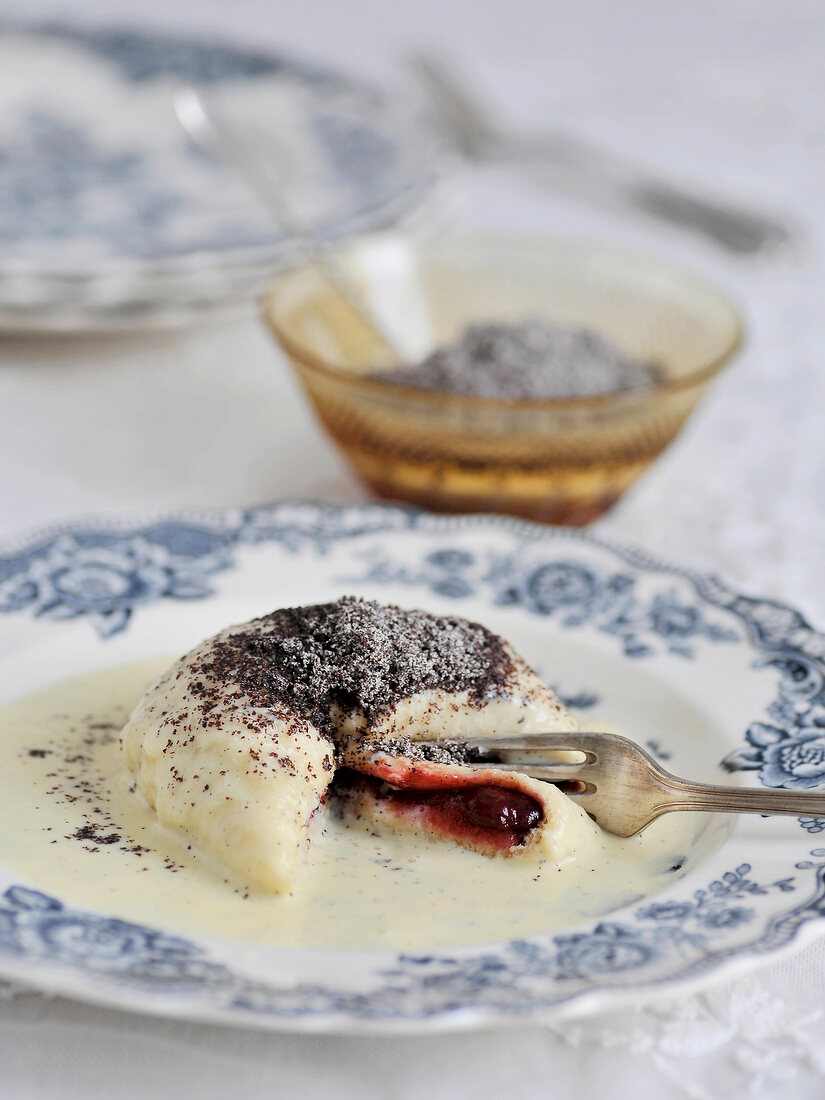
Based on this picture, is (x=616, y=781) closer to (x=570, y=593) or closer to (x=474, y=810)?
(x=474, y=810)

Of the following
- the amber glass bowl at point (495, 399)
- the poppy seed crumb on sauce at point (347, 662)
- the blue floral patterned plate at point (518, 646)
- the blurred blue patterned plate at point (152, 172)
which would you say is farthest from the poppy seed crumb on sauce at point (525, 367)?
the poppy seed crumb on sauce at point (347, 662)

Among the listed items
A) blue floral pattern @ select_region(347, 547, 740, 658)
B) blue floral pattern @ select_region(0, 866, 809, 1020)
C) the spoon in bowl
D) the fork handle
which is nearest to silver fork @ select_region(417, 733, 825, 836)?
the fork handle

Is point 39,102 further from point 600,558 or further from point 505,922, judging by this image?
point 505,922

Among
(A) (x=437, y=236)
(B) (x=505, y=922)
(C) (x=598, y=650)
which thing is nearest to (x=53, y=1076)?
(B) (x=505, y=922)

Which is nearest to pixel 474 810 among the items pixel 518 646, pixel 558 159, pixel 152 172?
pixel 518 646

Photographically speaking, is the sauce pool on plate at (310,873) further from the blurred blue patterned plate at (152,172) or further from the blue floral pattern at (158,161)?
the blue floral pattern at (158,161)

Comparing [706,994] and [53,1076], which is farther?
[706,994]

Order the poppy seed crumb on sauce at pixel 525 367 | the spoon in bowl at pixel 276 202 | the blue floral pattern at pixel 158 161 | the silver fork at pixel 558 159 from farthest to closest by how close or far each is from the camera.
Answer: the silver fork at pixel 558 159 < the blue floral pattern at pixel 158 161 < the spoon in bowl at pixel 276 202 < the poppy seed crumb on sauce at pixel 525 367
